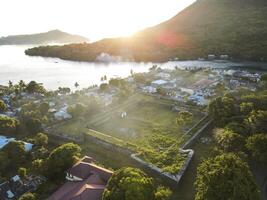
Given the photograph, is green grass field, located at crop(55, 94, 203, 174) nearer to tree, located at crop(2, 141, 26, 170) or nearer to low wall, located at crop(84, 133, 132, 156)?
low wall, located at crop(84, 133, 132, 156)

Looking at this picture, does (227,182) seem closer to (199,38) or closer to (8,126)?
(8,126)

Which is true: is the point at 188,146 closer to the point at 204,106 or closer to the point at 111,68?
the point at 204,106

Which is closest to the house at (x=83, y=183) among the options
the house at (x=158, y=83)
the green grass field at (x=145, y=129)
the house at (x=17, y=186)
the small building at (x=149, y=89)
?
the house at (x=17, y=186)

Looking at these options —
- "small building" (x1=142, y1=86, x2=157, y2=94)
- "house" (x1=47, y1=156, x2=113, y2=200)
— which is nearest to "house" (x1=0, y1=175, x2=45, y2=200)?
"house" (x1=47, y1=156, x2=113, y2=200)

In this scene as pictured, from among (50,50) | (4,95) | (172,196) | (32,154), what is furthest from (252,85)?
(50,50)

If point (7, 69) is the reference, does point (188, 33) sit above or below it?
above

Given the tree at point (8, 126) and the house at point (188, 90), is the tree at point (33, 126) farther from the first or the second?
the house at point (188, 90)

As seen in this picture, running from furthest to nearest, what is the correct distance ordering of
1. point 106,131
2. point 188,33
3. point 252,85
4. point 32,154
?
point 188,33, point 252,85, point 106,131, point 32,154
